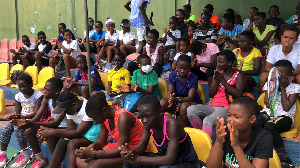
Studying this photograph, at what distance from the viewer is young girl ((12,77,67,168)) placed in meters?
3.86

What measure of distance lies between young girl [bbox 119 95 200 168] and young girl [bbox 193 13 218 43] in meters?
3.82

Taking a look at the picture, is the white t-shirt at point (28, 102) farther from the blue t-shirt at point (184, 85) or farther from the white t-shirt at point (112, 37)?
the white t-shirt at point (112, 37)

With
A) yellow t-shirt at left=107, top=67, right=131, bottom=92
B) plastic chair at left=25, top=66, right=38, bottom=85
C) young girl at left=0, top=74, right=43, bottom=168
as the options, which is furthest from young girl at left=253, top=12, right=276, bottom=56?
plastic chair at left=25, top=66, right=38, bottom=85

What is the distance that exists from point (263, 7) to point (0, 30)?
37.5 ft

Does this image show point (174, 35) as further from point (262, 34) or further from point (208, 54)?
point (262, 34)

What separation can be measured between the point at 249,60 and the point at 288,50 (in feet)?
2.19

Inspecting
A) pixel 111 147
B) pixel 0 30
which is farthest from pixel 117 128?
pixel 0 30

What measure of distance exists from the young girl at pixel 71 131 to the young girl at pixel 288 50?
2.33m

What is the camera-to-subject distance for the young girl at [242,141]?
7.31 ft

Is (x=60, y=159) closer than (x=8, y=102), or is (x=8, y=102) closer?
(x=60, y=159)

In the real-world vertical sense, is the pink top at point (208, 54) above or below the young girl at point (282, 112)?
above

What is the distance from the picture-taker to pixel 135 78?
190 inches

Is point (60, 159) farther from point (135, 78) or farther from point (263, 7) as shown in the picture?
point (263, 7)

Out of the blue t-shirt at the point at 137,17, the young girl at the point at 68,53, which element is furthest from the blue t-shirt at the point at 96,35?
the blue t-shirt at the point at 137,17
